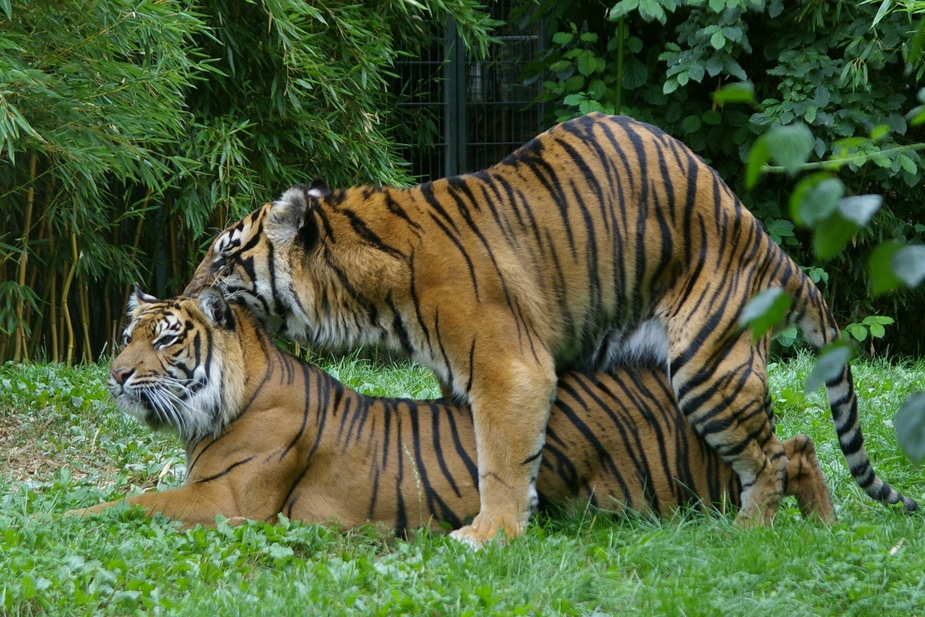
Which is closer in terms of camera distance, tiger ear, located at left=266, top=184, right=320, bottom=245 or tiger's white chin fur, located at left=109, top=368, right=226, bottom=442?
tiger's white chin fur, located at left=109, top=368, right=226, bottom=442

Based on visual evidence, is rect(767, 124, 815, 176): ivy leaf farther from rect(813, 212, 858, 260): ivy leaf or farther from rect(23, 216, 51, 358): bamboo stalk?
rect(23, 216, 51, 358): bamboo stalk

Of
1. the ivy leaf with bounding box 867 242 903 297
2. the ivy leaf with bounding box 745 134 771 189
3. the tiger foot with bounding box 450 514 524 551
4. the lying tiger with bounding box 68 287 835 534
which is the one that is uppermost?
the ivy leaf with bounding box 745 134 771 189

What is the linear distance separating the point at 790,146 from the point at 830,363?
0.20m

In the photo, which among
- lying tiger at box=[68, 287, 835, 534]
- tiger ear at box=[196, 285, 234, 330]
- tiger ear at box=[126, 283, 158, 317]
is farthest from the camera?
tiger ear at box=[126, 283, 158, 317]

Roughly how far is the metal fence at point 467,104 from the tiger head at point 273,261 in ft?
15.4

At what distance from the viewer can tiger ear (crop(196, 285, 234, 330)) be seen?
132 inches

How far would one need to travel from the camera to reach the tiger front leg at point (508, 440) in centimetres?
312

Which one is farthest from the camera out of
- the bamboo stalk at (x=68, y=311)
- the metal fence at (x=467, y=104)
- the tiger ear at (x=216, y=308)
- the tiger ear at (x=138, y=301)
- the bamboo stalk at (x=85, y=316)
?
the metal fence at (x=467, y=104)

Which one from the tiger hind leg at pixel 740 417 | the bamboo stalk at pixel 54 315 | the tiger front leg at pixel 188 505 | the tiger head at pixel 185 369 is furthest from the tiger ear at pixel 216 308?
the bamboo stalk at pixel 54 315

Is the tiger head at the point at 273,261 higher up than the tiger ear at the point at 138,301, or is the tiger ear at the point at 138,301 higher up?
the tiger head at the point at 273,261

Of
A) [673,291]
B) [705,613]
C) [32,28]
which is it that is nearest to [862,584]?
[705,613]

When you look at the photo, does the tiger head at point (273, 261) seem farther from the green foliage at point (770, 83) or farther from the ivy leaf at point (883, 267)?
the green foliage at point (770, 83)

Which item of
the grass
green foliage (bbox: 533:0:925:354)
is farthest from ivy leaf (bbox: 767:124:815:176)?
green foliage (bbox: 533:0:925:354)

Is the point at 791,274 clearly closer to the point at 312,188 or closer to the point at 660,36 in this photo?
the point at 312,188
